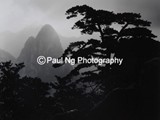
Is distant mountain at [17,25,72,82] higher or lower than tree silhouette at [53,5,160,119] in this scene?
higher

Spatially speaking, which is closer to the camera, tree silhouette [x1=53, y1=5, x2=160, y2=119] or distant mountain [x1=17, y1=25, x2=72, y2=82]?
tree silhouette [x1=53, y1=5, x2=160, y2=119]

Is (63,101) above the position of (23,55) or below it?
below

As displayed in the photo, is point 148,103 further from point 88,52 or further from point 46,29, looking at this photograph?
point 46,29

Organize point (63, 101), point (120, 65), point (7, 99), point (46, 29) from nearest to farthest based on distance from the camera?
point (120, 65), point (7, 99), point (63, 101), point (46, 29)

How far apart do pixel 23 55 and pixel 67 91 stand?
156578 mm

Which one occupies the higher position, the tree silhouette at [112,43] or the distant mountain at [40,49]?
the distant mountain at [40,49]

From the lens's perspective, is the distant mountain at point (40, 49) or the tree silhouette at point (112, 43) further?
the distant mountain at point (40, 49)

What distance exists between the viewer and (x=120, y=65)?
57.9 ft

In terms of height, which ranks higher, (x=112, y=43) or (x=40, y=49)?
(x=40, y=49)

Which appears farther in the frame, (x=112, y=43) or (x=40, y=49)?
(x=40, y=49)

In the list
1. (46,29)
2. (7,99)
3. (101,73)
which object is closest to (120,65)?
(101,73)

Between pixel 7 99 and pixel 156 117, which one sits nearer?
pixel 156 117

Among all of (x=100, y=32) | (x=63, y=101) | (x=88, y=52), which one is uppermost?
(x=100, y=32)

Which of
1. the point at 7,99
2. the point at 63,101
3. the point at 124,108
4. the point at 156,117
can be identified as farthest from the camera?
the point at 63,101
